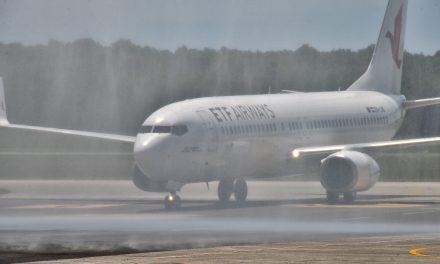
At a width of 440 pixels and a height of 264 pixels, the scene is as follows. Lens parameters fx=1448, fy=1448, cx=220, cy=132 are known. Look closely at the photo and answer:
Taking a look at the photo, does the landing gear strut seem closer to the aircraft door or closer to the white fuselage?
the white fuselage

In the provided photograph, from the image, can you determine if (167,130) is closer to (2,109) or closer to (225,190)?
(225,190)

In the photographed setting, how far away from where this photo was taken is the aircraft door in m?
55.8

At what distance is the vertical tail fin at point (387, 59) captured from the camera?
70625mm

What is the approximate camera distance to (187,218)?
47.6 meters

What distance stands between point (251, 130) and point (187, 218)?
38.9ft

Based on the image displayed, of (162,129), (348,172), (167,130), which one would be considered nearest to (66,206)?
(162,129)

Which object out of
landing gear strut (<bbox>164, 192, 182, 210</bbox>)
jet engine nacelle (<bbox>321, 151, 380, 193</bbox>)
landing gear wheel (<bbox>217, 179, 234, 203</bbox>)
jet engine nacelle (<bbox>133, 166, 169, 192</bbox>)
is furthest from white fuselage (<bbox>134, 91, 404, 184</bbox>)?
jet engine nacelle (<bbox>133, 166, 169, 192</bbox>)

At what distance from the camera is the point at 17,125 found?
62.4 metres

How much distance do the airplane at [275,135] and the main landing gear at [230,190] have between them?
0.04 meters

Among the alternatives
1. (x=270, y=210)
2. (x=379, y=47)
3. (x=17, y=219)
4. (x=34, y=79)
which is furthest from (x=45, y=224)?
(x=379, y=47)

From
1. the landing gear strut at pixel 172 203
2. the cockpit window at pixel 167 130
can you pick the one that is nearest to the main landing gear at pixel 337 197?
the cockpit window at pixel 167 130

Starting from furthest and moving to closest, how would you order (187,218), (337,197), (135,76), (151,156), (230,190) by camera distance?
(135,76) → (337,197) → (230,190) → (151,156) → (187,218)

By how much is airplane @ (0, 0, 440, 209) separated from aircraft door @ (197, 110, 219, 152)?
0.13 ft

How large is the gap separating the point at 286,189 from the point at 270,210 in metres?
18.0
